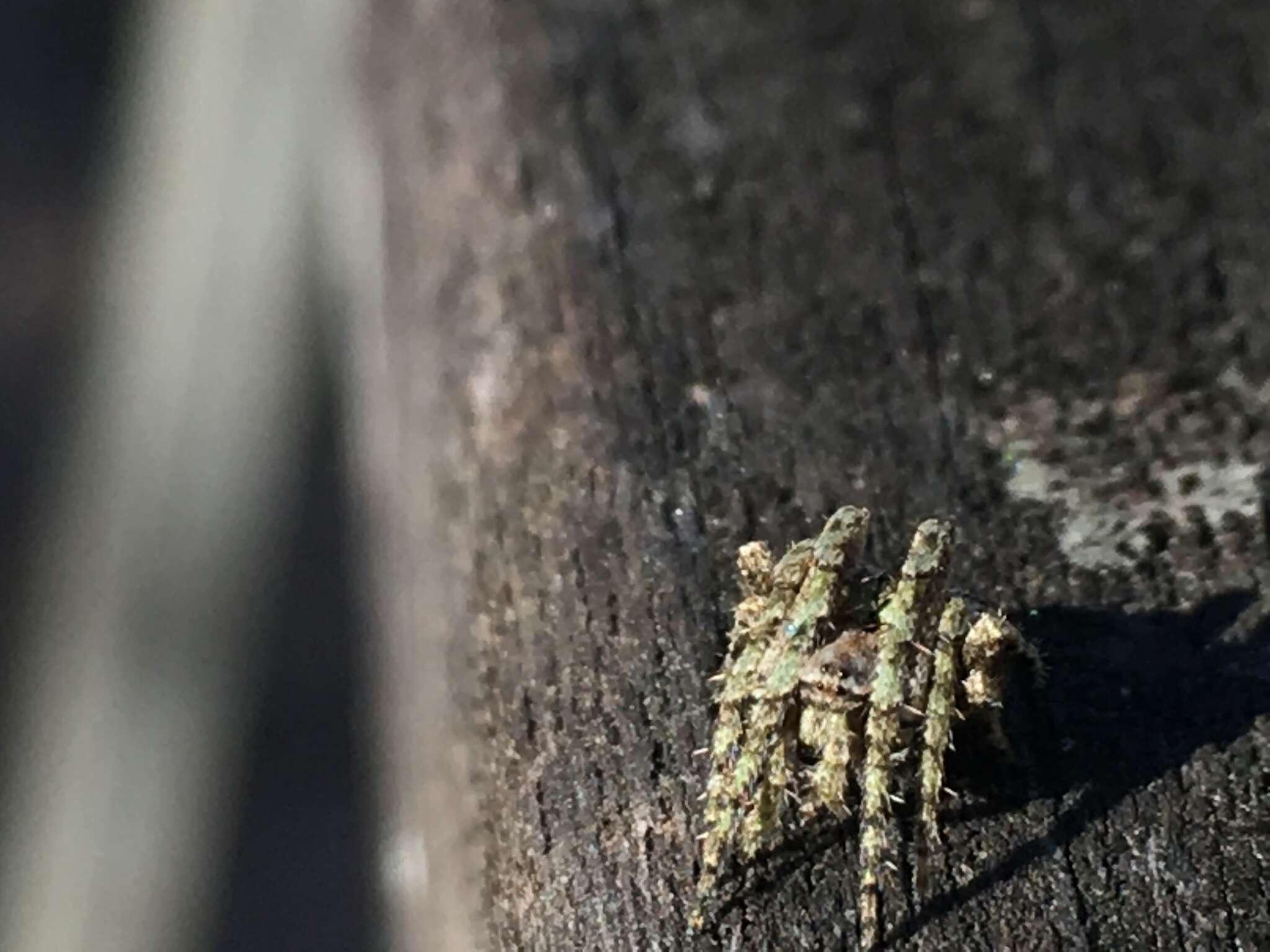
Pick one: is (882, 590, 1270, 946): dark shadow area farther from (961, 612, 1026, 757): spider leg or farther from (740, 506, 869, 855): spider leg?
(740, 506, 869, 855): spider leg

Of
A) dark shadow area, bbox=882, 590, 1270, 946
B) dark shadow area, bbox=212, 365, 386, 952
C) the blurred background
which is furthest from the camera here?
the blurred background

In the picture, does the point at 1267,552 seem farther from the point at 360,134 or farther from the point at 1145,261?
the point at 360,134

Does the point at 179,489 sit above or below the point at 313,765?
above

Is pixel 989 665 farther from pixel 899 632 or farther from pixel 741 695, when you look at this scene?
pixel 741 695

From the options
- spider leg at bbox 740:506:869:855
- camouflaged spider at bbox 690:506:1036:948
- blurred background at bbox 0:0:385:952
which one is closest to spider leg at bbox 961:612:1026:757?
camouflaged spider at bbox 690:506:1036:948

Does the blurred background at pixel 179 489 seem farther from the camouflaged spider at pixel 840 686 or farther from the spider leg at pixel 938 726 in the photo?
the spider leg at pixel 938 726

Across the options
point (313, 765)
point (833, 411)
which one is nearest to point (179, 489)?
point (313, 765)
